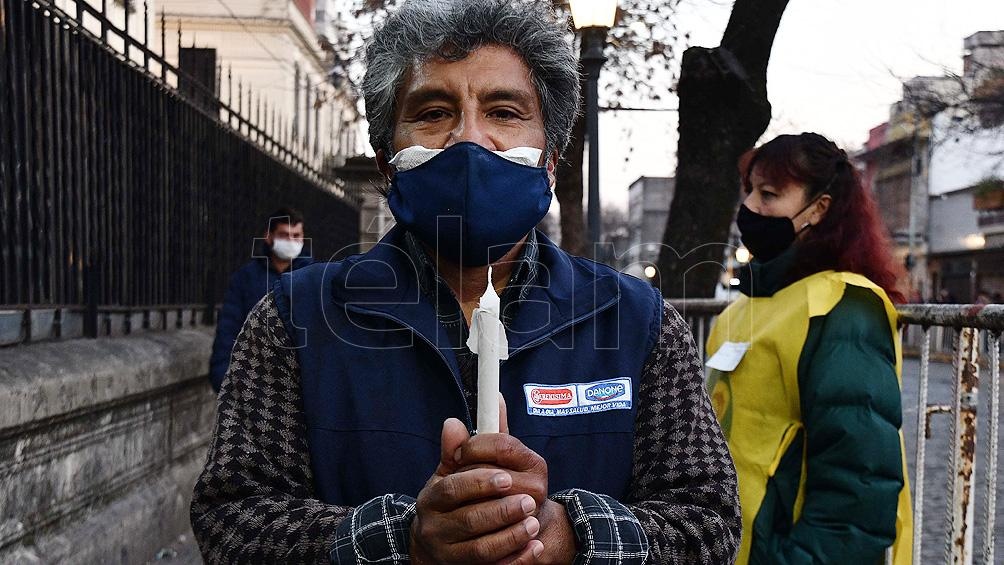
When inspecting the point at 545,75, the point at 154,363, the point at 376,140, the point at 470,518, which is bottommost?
the point at 154,363

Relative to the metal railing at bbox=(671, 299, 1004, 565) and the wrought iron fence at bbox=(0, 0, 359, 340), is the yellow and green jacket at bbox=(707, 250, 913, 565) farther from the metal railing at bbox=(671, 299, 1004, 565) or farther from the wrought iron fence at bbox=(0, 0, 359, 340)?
the wrought iron fence at bbox=(0, 0, 359, 340)

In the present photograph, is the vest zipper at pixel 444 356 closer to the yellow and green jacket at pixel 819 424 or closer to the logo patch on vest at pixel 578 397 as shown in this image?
the logo patch on vest at pixel 578 397

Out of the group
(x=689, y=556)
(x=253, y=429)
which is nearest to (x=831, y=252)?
(x=689, y=556)

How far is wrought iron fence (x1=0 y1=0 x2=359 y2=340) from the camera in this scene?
4.38 metres

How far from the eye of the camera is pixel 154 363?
18.6 ft

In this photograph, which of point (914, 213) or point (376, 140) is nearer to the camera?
point (376, 140)

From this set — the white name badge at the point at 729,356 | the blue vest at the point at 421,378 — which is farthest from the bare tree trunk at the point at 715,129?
the blue vest at the point at 421,378

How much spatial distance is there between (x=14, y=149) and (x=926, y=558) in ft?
17.1

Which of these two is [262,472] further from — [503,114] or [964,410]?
[964,410]

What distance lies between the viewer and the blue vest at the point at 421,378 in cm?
167

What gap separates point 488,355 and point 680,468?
690mm

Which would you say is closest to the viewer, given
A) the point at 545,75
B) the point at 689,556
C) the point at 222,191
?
the point at 689,556

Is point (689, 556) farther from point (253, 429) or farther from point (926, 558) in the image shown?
point (926, 558)

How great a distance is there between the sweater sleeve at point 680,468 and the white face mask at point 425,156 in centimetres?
41
